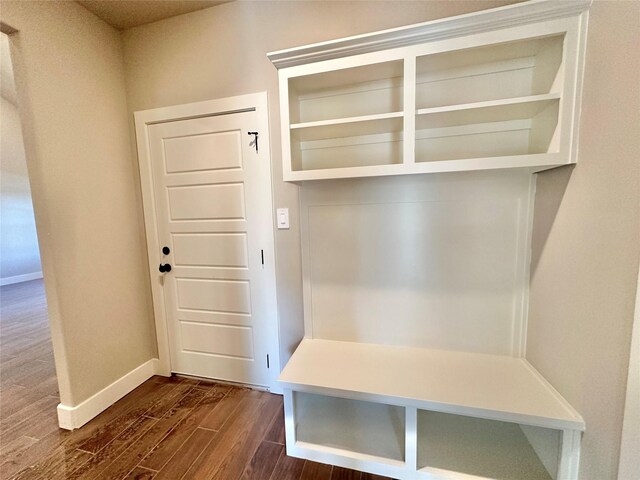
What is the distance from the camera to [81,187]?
1.84 metres

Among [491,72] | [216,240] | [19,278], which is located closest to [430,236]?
[491,72]

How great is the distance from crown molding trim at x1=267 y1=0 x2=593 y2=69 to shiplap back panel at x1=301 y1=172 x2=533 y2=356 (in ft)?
2.09

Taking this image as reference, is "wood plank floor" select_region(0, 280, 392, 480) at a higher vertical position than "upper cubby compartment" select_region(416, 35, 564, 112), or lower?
lower

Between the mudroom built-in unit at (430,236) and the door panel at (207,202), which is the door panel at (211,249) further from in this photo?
the mudroom built-in unit at (430,236)

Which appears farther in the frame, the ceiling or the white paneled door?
the white paneled door

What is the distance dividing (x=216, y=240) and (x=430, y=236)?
1.52 metres

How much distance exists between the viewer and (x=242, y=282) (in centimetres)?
210

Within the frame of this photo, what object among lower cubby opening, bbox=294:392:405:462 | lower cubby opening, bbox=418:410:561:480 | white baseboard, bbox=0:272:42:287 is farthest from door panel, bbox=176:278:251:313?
white baseboard, bbox=0:272:42:287

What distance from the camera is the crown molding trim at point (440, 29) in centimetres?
105

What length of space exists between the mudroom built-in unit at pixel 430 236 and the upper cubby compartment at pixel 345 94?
0.4 inches

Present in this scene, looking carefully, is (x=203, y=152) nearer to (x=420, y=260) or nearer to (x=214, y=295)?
(x=214, y=295)

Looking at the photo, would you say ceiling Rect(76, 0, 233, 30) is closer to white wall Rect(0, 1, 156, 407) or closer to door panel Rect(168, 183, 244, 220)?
white wall Rect(0, 1, 156, 407)

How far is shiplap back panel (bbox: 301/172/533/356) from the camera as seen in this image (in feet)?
4.90

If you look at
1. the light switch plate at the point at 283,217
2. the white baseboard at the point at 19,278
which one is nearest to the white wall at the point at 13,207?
the white baseboard at the point at 19,278
